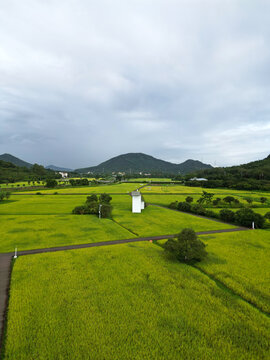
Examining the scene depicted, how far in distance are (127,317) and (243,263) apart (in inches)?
402

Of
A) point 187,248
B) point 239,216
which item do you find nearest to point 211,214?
point 239,216

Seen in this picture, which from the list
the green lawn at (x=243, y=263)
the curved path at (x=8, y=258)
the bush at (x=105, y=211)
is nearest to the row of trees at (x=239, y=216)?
the curved path at (x=8, y=258)

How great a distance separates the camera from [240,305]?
9008mm

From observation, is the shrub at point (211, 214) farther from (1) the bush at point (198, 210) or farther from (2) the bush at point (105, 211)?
(2) the bush at point (105, 211)

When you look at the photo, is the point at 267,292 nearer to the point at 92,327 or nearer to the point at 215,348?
the point at 215,348

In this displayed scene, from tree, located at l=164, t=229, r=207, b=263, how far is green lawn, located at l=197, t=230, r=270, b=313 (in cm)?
73

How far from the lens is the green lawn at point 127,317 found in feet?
21.5

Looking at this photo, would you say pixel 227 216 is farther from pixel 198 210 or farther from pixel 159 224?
pixel 159 224

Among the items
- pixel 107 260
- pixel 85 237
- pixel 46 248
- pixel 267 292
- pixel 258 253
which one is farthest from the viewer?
pixel 85 237

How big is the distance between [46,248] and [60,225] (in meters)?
8.16

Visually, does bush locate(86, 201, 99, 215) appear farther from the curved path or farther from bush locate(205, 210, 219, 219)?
bush locate(205, 210, 219, 219)

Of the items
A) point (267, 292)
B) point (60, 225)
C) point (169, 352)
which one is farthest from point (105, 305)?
point (60, 225)

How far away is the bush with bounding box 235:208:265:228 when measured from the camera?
2469cm

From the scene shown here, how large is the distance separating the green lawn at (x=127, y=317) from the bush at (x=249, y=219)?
55.7 feet
